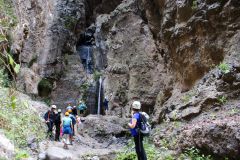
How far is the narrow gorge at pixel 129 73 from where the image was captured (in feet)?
28.4

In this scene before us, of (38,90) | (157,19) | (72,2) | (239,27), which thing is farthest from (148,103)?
(72,2)

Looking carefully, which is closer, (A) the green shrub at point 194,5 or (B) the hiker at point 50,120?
(B) the hiker at point 50,120

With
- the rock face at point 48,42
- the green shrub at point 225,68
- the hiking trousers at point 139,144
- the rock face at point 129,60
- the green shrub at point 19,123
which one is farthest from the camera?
the rock face at point 48,42

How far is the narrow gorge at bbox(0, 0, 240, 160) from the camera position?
8664 mm

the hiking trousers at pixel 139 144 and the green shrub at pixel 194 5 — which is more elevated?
the green shrub at pixel 194 5

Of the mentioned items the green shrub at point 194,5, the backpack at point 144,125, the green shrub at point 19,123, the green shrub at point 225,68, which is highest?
the green shrub at point 194,5

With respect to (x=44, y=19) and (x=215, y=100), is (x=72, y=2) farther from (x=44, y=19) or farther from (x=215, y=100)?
(x=215, y=100)

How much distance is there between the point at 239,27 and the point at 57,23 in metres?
18.6

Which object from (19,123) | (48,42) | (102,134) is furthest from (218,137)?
(48,42)

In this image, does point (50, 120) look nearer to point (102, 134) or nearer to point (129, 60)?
point (102, 134)

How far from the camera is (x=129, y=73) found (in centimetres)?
2400

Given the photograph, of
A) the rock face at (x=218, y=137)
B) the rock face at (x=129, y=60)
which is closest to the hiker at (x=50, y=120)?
the rock face at (x=218, y=137)

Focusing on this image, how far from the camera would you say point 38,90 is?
25.0 meters

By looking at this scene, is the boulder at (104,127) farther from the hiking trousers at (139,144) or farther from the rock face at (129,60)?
the hiking trousers at (139,144)
